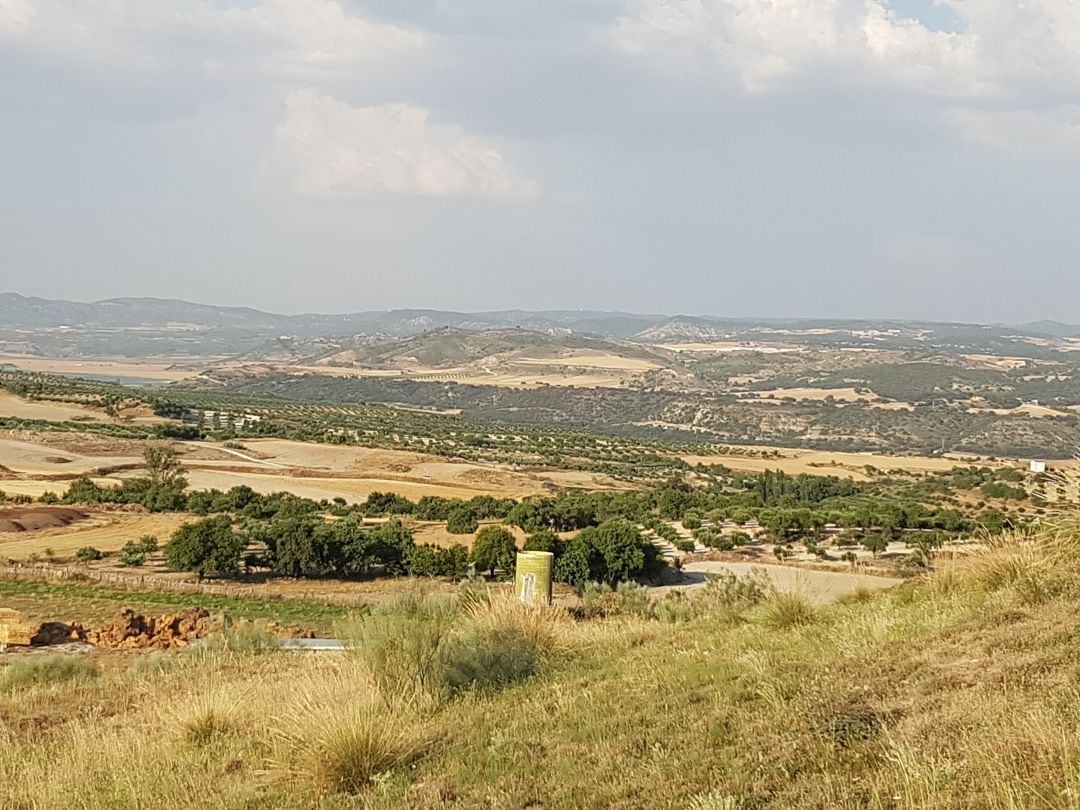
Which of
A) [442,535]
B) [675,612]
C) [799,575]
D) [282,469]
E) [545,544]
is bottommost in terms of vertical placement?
[282,469]

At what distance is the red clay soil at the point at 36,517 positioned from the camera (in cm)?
4575

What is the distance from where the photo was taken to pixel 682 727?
21.8 feet

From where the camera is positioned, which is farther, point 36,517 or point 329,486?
point 329,486

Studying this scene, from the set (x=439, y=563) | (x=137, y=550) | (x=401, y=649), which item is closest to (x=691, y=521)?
(x=439, y=563)

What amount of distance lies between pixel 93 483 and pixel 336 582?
3300cm

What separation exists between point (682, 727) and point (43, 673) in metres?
12.4

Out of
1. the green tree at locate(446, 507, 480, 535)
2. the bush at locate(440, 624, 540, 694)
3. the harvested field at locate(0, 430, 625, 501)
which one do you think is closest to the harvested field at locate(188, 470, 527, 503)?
the harvested field at locate(0, 430, 625, 501)

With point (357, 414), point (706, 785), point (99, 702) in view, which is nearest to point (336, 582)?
Answer: point (99, 702)

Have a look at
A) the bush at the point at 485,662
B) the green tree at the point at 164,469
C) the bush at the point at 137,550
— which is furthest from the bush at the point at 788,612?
the green tree at the point at 164,469

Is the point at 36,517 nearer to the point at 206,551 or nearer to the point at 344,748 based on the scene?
Answer: the point at 206,551

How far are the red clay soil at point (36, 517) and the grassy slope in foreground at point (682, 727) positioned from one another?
131ft

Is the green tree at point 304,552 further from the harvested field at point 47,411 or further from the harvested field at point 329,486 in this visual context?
the harvested field at point 47,411

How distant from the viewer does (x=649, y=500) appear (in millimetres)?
57844

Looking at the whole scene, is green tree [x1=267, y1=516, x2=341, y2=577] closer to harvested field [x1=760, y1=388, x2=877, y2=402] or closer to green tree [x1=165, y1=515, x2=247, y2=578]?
green tree [x1=165, y1=515, x2=247, y2=578]
